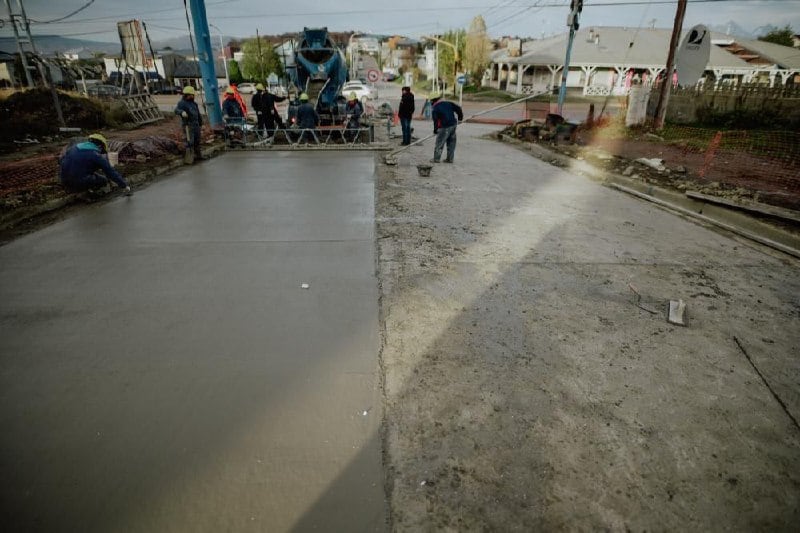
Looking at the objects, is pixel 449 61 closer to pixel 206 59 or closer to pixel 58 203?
pixel 206 59

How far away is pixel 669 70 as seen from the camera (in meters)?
14.3

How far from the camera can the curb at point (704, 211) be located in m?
5.48

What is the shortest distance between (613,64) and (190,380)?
135ft

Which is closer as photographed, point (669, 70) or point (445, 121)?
point (445, 121)

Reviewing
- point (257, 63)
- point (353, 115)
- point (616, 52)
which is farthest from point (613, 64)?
point (257, 63)

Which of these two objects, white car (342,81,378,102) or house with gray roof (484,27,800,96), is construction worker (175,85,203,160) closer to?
white car (342,81,378,102)

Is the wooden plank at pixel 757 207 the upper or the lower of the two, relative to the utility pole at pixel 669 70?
lower

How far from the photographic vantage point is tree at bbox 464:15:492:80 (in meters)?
44.1

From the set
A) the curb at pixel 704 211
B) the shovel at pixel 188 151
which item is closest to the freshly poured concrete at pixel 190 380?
the shovel at pixel 188 151

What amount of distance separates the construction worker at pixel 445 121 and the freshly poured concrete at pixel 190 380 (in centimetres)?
557

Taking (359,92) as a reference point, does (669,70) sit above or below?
below

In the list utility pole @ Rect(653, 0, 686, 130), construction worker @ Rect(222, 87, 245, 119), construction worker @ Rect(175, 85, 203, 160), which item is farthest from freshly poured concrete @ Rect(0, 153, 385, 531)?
utility pole @ Rect(653, 0, 686, 130)

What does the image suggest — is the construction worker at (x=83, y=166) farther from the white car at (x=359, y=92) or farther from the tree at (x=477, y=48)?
the tree at (x=477, y=48)

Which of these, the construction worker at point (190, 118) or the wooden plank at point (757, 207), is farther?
the construction worker at point (190, 118)
